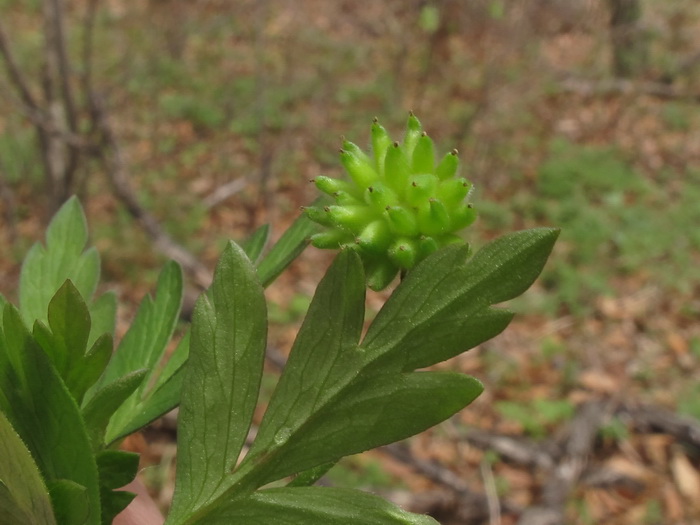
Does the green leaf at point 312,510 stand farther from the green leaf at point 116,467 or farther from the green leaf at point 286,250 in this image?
the green leaf at point 286,250

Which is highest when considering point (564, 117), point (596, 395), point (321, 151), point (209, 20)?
point (209, 20)

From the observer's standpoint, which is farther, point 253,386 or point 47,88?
point 47,88

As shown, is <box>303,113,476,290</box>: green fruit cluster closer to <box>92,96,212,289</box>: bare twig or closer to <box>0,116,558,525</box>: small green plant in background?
<box>0,116,558,525</box>: small green plant in background

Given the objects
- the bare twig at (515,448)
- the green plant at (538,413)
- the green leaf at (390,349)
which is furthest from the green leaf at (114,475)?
the green plant at (538,413)

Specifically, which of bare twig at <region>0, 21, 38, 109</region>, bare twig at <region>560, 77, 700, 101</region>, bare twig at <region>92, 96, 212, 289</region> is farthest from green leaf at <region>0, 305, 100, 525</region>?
bare twig at <region>560, 77, 700, 101</region>

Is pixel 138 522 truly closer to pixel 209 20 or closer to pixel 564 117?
pixel 564 117

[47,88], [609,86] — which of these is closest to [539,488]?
[47,88]
